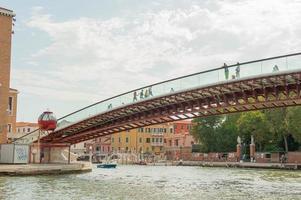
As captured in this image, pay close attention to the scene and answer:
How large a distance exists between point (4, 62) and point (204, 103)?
17856 mm

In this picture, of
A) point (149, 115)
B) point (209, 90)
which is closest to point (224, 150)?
point (149, 115)

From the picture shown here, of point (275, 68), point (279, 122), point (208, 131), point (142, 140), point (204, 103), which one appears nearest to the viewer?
point (275, 68)

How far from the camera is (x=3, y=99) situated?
42.0 metres

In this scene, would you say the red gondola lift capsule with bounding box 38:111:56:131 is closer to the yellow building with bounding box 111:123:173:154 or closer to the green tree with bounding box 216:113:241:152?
the green tree with bounding box 216:113:241:152

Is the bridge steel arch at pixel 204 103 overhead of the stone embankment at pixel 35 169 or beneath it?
overhead

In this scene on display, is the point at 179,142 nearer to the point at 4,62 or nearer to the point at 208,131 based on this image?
the point at 208,131

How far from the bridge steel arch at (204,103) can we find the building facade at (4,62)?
526 cm

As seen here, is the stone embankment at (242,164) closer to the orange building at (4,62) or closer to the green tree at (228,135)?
the green tree at (228,135)

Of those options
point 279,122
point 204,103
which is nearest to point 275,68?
point 204,103

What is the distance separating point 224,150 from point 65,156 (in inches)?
1454

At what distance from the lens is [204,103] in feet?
113

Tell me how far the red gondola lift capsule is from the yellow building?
64085 millimetres

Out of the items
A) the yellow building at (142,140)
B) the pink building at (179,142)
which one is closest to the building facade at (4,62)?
the pink building at (179,142)

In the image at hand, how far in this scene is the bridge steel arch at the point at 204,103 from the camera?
28.7m
